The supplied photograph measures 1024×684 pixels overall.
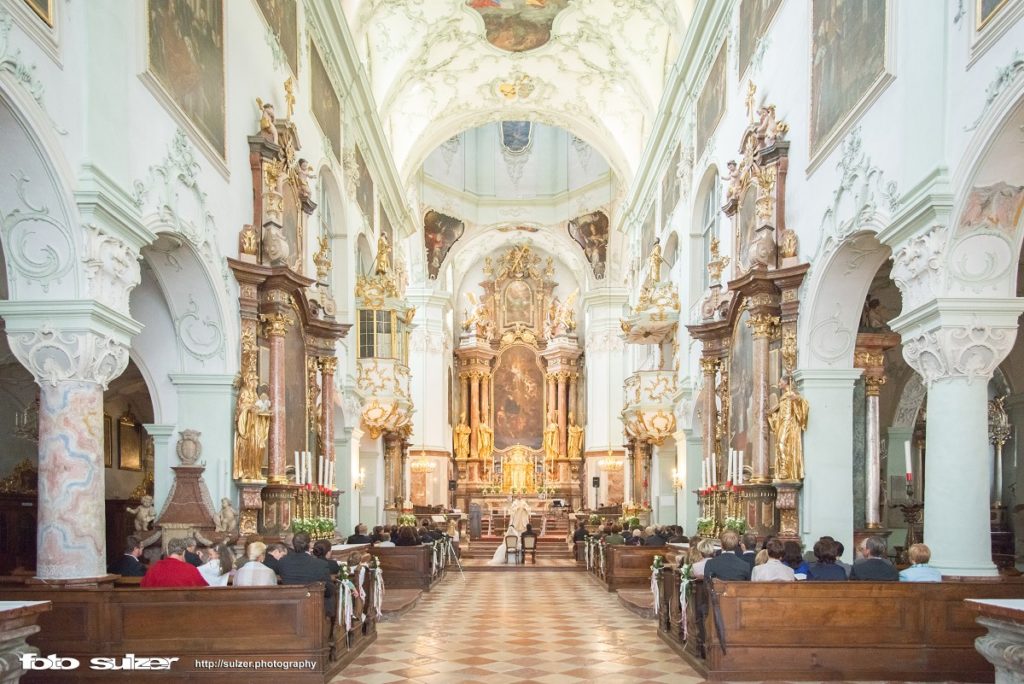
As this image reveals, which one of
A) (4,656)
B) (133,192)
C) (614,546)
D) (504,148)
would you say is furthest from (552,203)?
(4,656)

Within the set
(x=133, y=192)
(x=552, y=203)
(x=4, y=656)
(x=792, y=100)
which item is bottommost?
(x=4, y=656)

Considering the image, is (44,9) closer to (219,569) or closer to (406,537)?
(219,569)

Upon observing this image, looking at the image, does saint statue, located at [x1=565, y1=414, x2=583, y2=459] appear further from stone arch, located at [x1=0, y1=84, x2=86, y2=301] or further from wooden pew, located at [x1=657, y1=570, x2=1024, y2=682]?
stone arch, located at [x1=0, y1=84, x2=86, y2=301]

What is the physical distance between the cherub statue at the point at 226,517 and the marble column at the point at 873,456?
855cm

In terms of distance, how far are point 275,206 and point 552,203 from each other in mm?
26205

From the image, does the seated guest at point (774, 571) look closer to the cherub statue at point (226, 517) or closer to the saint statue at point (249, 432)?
the cherub statue at point (226, 517)

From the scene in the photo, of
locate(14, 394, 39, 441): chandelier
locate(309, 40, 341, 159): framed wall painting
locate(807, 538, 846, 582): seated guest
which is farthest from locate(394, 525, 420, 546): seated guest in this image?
locate(807, 538, 846, 582): seated guest

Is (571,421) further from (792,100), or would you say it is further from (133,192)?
(133,192)

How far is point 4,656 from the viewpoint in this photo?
19.4 feet

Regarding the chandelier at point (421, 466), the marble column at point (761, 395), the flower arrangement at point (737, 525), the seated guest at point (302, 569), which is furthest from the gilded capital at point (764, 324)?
the chandelier at point (421, 466)

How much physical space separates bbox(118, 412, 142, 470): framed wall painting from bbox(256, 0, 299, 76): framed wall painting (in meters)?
7.34

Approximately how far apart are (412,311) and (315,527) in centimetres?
930

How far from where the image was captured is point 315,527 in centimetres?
1523

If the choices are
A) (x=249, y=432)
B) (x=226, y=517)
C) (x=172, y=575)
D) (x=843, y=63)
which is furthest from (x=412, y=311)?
(x=172, y=575)
